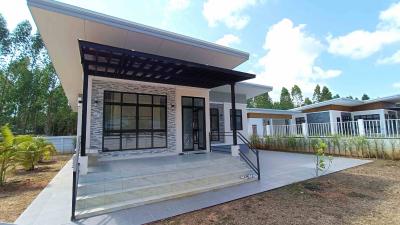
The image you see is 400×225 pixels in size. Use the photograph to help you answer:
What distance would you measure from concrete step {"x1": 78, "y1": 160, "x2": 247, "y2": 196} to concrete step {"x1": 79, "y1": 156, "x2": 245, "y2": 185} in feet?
0.29

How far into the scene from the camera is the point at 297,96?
5066 cm

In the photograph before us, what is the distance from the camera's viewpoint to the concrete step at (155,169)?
16.7ft

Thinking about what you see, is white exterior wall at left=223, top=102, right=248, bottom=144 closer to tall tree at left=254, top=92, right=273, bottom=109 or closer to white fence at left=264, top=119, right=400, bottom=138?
white fence at left=264, top=119, right=400, bottom=138

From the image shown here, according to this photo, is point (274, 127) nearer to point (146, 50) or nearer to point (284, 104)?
point (146, 50)

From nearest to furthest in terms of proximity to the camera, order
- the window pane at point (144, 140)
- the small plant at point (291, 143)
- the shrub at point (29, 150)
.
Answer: the shrub at point (29, 150)
the window pane at point (144, 140)
the small plant at point (291, 143)

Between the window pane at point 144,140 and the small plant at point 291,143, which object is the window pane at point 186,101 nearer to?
the window pane at point 144,140

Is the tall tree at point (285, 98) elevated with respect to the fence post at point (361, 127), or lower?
elevated

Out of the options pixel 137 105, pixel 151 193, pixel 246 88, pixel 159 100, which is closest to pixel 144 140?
pixel 137 105

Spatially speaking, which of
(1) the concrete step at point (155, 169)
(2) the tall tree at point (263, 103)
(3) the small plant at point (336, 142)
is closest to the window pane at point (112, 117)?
(1) the concrete step at point (155, 169)

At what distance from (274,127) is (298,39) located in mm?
6171

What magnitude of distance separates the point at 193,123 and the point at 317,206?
604 centimetres

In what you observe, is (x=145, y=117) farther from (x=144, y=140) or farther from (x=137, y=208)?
(x=137, y=208)

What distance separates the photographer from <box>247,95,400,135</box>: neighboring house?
17953 millimetres

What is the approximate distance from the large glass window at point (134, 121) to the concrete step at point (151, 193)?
3077mm
